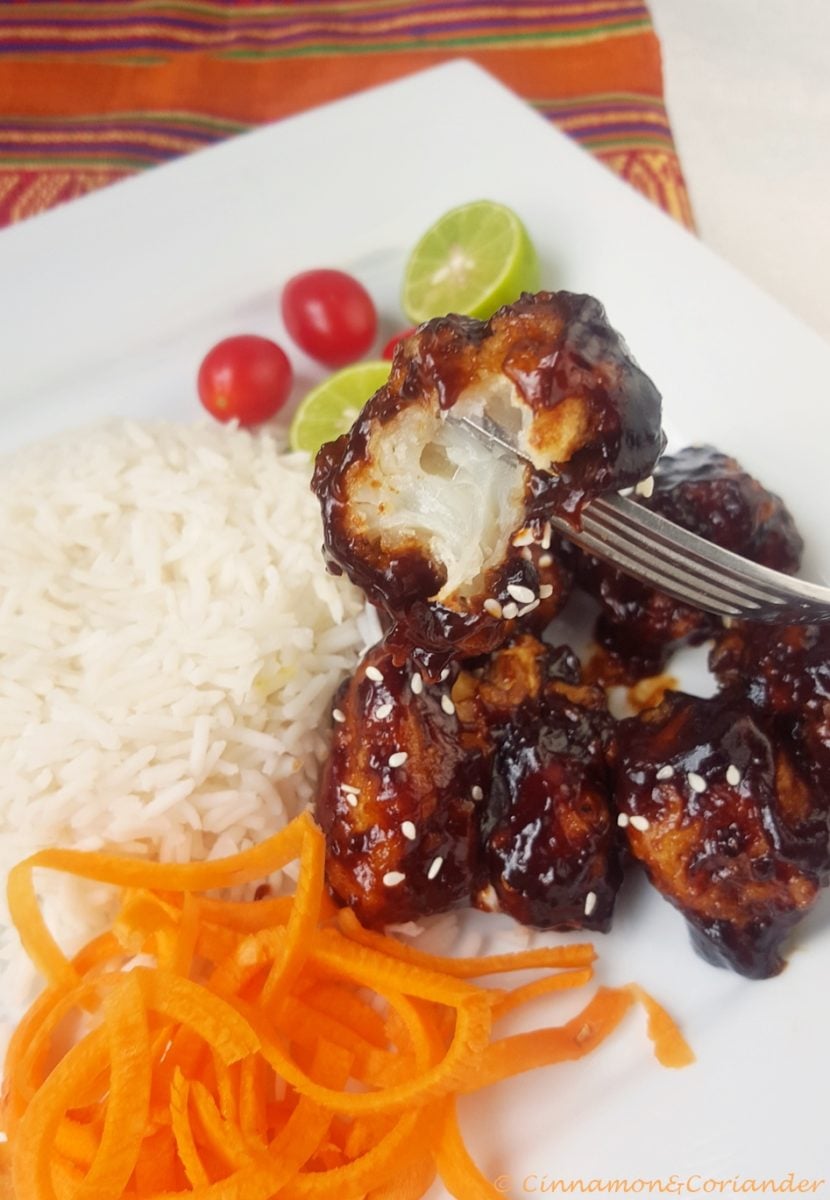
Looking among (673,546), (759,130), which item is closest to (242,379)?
(673,546)

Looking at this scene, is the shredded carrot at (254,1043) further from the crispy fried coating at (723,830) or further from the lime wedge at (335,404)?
the lime wedge at (335,404)

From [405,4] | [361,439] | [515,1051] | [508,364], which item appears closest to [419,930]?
[515,1051]

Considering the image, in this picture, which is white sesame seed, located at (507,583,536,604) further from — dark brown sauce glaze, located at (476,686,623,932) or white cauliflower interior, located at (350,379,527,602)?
dark brown sauce glaze, located at (476,686,623,932)

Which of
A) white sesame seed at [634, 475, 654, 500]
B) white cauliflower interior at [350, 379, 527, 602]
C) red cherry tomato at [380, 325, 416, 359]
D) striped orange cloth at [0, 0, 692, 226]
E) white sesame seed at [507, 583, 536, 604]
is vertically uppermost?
striped orange cloth at [0, 0, 692, 226]

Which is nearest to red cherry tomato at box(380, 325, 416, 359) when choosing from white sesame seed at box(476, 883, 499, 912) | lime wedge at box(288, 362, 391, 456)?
lime wedge at box(288, 362, 391, 456)

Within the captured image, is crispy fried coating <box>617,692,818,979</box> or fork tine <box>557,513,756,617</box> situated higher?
fork tine <box>557,513,756,617</box>

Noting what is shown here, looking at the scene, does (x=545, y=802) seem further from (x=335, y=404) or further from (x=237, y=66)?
(x=237, y=66)

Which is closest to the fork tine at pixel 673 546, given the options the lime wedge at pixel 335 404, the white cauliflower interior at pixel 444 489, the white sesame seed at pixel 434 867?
the white cauliflower interior at pixel 444 489
